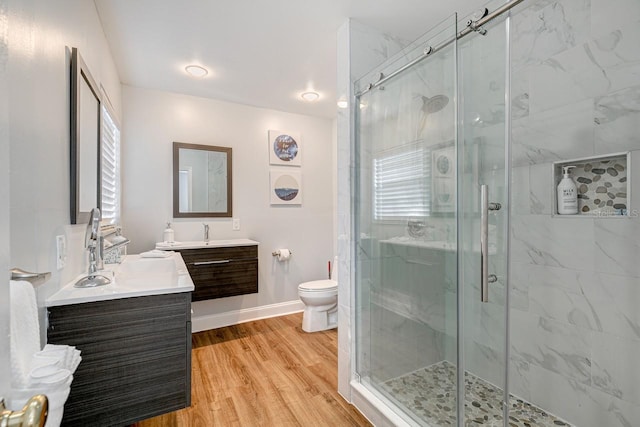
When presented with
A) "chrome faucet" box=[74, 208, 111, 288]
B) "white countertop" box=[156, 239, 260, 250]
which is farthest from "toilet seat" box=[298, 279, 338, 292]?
"chrome faucet" box=[74, 208, 111, 288]

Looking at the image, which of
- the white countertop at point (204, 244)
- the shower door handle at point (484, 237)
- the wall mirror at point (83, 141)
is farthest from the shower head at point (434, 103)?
the white countertop at point (204, 244)

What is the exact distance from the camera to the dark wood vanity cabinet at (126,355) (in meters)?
1.21

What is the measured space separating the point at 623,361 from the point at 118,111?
3.75 m

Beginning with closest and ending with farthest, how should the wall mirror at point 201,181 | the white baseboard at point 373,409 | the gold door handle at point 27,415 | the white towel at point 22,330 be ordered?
the gold door handle at point 27,415, the white towel at point 22,330, the white baseboard at point 373,409, the wall mirror at point 201,181

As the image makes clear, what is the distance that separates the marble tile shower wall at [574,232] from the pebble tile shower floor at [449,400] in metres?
0.13

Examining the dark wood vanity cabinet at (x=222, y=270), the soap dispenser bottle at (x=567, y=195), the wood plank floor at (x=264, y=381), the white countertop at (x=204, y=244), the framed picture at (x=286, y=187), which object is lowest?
the wood plank floor at (x=264, y=381)

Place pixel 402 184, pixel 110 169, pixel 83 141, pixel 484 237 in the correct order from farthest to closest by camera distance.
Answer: pixel 110 169 < pixel 402 184 < pixel 83 141 < pixel 484 237

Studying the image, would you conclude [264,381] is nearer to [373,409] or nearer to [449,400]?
[373,409]

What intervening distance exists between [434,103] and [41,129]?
165 cm

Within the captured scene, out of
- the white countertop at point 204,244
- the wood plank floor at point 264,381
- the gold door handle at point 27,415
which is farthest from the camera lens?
the white countertop at point 204,244

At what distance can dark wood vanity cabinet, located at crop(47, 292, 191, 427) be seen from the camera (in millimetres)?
1214

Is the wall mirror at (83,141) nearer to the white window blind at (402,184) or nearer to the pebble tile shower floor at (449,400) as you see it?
the white window blind at (402,184)

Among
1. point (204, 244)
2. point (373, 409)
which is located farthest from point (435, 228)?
point (204, 244)

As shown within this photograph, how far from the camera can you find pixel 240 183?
10.8ft
